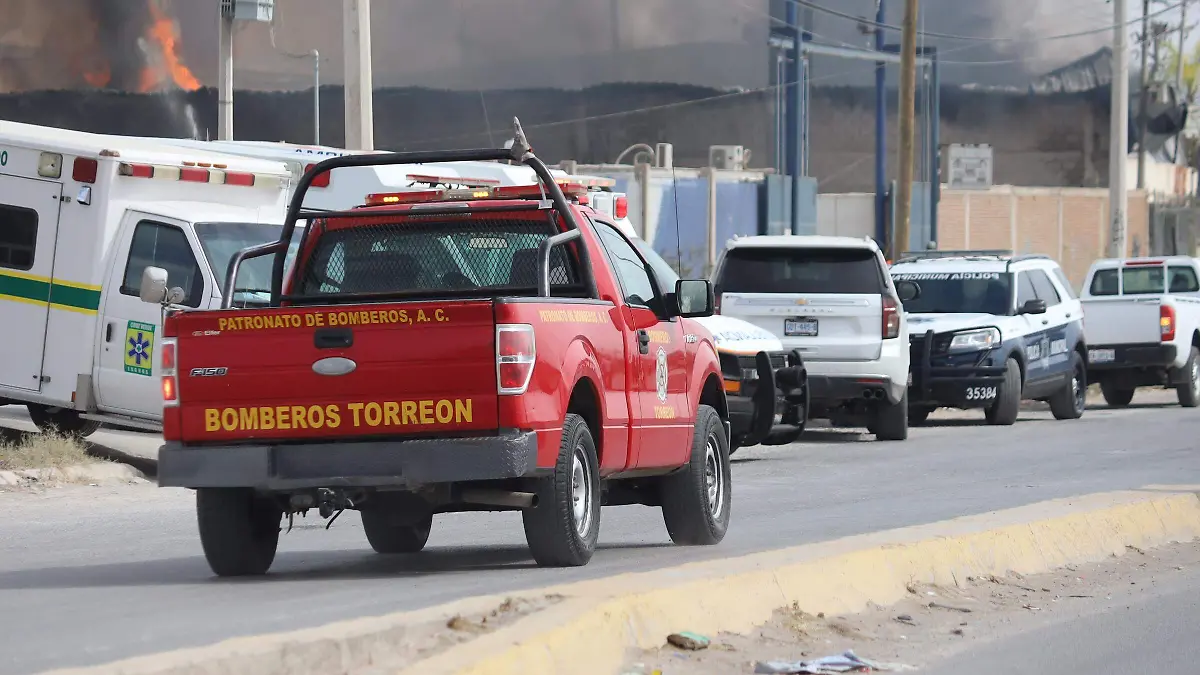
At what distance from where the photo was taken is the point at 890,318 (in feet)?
62.3

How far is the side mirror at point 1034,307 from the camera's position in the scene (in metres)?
21.6

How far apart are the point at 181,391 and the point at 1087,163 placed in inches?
2739

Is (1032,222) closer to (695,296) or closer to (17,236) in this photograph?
(17,236)

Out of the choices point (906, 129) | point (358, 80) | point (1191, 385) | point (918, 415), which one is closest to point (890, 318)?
point (918, 415)

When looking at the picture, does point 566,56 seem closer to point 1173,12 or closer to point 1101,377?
point 1173,12

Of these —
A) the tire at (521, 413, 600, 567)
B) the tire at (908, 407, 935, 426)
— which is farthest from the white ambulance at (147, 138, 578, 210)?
the tire at (521, 413, 600, 567)

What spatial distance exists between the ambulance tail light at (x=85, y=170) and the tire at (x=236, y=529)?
23.9 ft

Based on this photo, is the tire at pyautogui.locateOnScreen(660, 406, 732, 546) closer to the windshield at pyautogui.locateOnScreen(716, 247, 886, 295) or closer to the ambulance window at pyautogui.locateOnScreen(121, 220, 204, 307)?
the ambulance window at pyautogui.locateOnScreen(121, 220, 204, 307)

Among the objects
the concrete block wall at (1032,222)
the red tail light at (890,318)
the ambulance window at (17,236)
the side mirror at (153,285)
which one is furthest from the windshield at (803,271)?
the concrete block wall at (1032,222)

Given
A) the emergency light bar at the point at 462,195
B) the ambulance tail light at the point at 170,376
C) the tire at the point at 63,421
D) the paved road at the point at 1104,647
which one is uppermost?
the emergency light bar at the point at 462,195

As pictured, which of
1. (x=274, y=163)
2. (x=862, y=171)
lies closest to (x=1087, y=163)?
(x=862, y=171)

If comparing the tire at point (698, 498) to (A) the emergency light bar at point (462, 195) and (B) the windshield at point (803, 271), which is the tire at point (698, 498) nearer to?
(A) the emergency light bar at point (462, 195)

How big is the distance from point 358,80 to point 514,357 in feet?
47.1

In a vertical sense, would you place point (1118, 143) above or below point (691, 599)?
above
